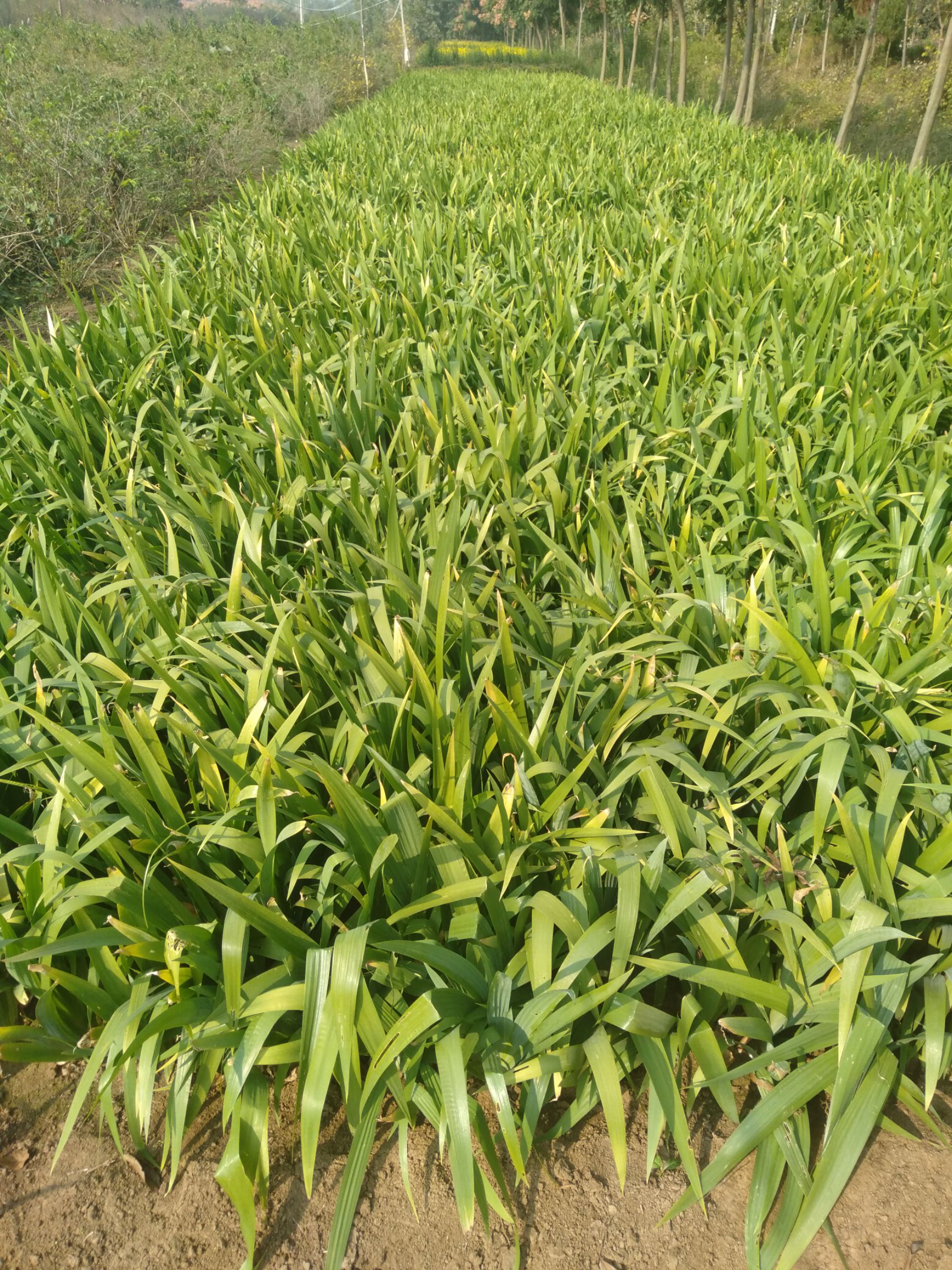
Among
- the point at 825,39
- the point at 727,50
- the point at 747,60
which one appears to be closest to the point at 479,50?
the point at 825,39

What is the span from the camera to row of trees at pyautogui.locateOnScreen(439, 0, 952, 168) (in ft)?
31.9

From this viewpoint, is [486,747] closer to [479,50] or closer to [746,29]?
[746,29]

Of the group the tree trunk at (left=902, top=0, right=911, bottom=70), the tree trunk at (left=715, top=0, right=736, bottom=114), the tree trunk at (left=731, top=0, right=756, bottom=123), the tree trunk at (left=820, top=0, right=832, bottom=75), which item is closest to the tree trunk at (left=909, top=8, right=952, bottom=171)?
the tree trunk at (left=731, top=0, right=756, bottom=123)

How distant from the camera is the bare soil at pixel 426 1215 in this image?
1.05 metres

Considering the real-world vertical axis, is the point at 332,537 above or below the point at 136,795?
below

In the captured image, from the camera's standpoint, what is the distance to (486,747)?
1391 millimetres

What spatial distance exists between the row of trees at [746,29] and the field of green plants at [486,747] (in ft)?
19.1

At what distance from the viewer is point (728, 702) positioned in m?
1.43

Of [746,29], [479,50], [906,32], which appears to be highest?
[746,29]

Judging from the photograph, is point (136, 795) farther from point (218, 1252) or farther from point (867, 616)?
point (867, 616)

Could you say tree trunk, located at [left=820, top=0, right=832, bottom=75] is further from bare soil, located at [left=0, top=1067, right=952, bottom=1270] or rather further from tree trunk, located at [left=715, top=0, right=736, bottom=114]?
bare soil, located at [left=0, top=1067, right=952, bottom=1270]

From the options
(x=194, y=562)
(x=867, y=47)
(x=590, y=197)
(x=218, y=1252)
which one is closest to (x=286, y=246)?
(x=590, y=197)

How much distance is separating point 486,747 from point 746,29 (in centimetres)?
1506

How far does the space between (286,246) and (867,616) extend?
3196 millimetres
